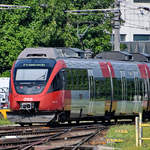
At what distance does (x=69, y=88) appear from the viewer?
26.1 meters

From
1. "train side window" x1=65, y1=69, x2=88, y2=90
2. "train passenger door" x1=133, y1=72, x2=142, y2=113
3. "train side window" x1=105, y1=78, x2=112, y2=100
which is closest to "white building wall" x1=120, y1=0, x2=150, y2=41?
"train passenger door" x1=133, y1=72, x2=142, y2=113

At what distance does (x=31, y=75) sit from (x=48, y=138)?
5.56 meters

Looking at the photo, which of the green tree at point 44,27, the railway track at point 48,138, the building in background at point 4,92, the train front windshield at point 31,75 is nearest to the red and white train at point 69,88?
the train front windshield at point 31,75

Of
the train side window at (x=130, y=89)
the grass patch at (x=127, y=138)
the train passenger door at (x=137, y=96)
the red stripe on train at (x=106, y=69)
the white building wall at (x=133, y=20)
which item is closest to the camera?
the grass patch at (x=127, y=138)

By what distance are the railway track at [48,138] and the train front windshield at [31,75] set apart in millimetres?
1648

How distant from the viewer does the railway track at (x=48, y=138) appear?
58.7 ft

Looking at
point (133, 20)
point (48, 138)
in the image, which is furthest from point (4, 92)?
point (133, 20)

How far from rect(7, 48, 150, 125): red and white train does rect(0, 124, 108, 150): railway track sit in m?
1.09

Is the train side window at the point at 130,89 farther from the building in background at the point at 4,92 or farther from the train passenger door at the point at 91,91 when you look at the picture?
the building in background at the point at 4,92

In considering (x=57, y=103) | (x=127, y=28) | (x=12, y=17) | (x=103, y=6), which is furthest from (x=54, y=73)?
(x=127, y=28)

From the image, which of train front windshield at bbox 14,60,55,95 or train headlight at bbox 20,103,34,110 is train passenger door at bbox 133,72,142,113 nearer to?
train front windshield at bbox 14,60,55,95

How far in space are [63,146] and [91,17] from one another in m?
31.5

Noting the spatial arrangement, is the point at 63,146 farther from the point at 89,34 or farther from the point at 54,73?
the point at 89,34

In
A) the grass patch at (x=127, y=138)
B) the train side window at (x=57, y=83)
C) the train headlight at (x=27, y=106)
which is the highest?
the train side window at (x=57, y=83)
